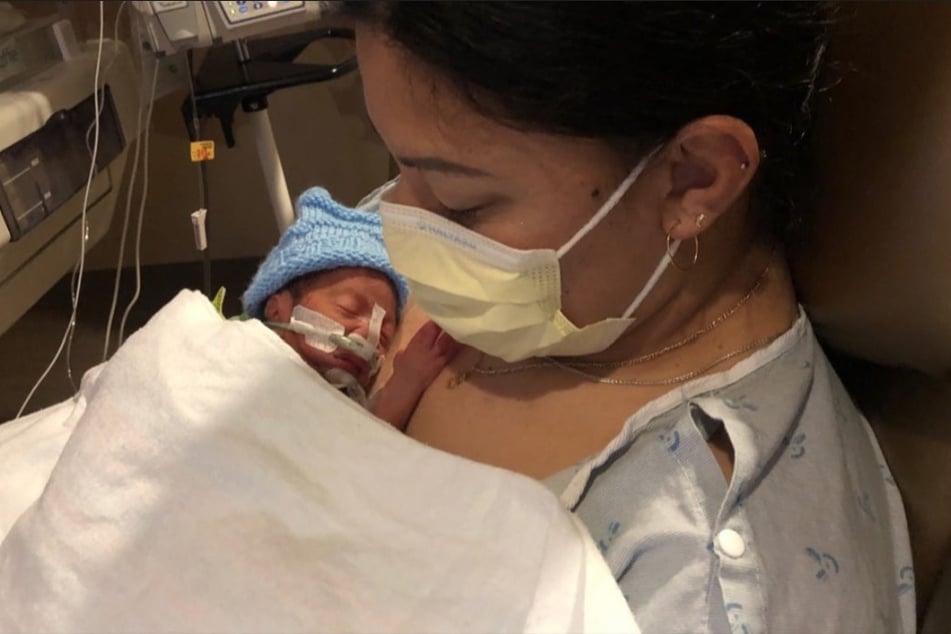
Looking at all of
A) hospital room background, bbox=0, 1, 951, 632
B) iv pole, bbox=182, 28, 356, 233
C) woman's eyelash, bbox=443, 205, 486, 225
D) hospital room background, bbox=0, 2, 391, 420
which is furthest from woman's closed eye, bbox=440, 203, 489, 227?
hospital room background, bbox=0, 2, 391, 420

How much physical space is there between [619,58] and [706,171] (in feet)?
0.44

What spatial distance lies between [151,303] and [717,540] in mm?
1712

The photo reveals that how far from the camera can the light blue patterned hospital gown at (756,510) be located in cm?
63

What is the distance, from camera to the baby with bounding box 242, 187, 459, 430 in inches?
41.9

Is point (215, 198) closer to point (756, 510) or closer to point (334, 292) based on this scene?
point (334, 292)

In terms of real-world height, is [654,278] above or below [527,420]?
above

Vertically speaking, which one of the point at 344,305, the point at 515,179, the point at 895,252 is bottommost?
the point at 344,305

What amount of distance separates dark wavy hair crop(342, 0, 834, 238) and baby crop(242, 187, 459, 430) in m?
0.42

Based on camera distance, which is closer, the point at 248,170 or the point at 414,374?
the point at 414,374

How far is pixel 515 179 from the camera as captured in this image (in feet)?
2.26

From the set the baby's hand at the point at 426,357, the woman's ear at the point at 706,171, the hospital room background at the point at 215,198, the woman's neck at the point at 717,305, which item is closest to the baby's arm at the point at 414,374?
the baby's hand at the point at 426,357

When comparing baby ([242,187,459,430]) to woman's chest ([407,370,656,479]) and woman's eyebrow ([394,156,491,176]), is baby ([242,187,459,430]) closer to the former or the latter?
woman's chest ([407,370,656,479])

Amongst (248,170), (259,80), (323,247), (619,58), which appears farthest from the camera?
(248,170)

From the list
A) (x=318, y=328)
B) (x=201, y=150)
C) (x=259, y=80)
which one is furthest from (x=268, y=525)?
(x=259, y=80)
